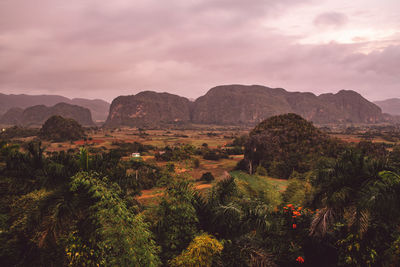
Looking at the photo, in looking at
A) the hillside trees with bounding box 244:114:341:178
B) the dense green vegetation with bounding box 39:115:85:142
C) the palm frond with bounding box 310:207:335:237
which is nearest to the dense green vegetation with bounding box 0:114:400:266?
the palm frond with bounding box 310:207:335:237

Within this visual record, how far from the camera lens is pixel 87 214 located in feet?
20.0

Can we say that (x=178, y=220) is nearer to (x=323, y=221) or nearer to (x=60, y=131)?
(x=323, y=221)

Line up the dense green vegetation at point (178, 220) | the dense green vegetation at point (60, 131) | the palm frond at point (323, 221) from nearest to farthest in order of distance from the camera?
1. the dense green vegetation at point (178, 220)
2. the palm frond at point (323, 221)
3. the dense green vegetation at point (60, 131)

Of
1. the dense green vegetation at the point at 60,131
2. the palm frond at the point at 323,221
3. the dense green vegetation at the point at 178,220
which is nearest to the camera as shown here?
the dense green vegetation at the point at 178,220

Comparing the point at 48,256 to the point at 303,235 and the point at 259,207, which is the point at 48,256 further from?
the point at 303,235

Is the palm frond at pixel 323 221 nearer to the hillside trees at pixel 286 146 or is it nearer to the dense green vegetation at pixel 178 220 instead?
the dense green vegetation at pixel 178 220

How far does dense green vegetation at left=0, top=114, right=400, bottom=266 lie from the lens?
582 cm


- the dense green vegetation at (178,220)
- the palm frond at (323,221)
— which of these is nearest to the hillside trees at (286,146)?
the dense green vegetation at (178,220)

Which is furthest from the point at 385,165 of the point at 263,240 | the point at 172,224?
the point at 172,224

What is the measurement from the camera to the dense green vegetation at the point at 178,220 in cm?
582

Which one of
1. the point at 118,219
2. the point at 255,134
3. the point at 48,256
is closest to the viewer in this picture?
the point at 118,219

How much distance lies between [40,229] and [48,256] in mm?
780

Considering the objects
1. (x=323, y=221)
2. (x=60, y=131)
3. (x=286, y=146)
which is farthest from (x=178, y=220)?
(x=60, y=131)

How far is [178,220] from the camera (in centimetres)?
697
